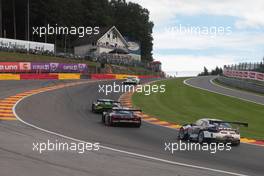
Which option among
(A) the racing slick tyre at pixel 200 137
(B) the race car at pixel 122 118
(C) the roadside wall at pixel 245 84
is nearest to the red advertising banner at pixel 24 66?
(C) the roadside wall at pixel 245 84

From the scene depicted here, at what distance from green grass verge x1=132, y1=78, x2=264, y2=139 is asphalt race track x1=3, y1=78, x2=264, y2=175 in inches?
153

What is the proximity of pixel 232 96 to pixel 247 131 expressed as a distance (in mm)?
19960

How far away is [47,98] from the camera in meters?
38.8

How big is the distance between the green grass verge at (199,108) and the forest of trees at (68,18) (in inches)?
2299

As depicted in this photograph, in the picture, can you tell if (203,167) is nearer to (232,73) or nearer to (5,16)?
(232,73)

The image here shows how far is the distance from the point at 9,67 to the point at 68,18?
169ft

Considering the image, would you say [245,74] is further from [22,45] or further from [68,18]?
[68,18]

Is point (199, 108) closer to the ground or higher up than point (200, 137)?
closer to the ground

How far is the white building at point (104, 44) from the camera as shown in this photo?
113 metres

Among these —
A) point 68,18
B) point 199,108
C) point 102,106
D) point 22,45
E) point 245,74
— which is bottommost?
point 199,108

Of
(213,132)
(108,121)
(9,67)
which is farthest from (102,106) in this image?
(9,67)

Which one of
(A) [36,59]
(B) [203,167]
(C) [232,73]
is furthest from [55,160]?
(A) [36,59]

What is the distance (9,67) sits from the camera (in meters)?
59.9

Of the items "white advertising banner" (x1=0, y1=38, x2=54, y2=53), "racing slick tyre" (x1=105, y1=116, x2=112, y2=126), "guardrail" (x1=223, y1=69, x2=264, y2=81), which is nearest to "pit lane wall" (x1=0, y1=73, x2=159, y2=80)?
"white advertising banner" (x1=0, y1=38, x2=54, y2=53)
